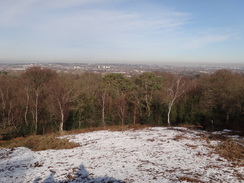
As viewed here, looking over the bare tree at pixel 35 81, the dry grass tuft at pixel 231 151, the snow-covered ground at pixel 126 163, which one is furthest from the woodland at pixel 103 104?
the dry grass tuft at pixel 231 151

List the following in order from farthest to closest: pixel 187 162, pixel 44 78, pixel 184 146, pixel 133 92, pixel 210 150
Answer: pixel 133 92 → pixel 44 78 → pixel 184 146 → pixel 210 150 → pixel 187 162

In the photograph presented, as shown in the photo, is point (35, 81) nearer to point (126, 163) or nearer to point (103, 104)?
point (103, 104)

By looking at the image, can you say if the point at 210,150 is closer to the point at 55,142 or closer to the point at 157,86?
the point at 55,142

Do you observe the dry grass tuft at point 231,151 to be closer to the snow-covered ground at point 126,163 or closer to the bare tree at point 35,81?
the snow-covered ground at point 126,163

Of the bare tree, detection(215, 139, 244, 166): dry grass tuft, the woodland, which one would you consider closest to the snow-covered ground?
detection(215, 139, 244, 166): dry grass tuft

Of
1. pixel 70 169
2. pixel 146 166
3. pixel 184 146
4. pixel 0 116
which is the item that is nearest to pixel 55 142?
pixel 70 169

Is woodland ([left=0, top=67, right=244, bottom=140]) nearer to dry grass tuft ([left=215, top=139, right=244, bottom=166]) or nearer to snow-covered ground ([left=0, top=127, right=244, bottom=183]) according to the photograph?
snow-covered ground ([left=0, top=127, right=244, bottom=183])
